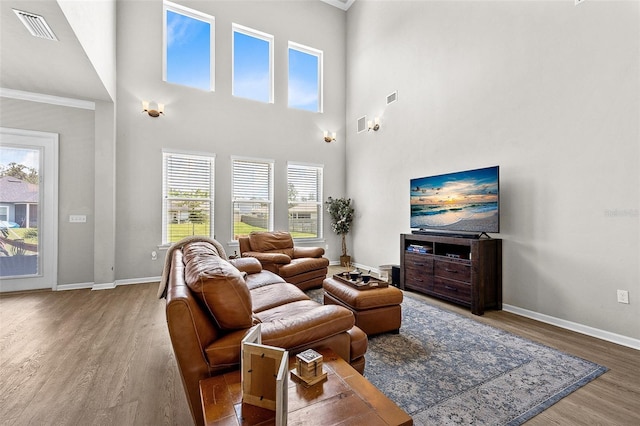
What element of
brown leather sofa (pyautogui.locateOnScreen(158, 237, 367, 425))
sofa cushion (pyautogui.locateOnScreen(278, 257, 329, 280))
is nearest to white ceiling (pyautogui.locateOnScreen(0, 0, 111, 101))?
brown leather sofa (pyautogui.locateOnScreen(158, 237, 367, 425))

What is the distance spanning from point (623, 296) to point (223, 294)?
3.53 meters

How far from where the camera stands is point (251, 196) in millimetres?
5820

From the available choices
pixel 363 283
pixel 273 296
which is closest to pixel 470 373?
pixel 363 283

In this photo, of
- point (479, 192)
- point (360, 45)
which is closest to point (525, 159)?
point (479, 192)

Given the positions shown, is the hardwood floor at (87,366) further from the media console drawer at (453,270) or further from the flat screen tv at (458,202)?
the flat screen tv at (458,202)

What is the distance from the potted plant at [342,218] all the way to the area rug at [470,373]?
11.5 feet

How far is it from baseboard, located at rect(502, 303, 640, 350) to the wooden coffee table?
9.65 ft

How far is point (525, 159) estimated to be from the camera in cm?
335

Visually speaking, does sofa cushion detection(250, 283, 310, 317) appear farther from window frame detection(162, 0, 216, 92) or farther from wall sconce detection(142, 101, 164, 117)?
window frame detection(162, 0, 216, 92)

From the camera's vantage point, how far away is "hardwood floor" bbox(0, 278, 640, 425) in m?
1.69

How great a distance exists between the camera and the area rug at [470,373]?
171 centimetres

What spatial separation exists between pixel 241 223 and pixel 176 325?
457cm

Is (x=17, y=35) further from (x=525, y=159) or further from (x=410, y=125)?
(x=525, y=159)

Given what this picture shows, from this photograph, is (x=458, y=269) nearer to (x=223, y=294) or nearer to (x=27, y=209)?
(x=223, y=294)
